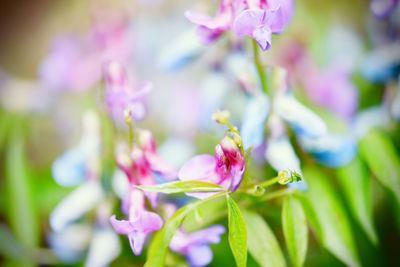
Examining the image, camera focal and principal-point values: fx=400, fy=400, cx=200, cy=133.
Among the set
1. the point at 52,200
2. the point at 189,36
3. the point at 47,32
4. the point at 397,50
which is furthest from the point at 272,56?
the point at 47,32

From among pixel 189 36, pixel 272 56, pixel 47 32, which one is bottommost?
pixel 189 36

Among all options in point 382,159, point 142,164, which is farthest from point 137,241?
point 382,159

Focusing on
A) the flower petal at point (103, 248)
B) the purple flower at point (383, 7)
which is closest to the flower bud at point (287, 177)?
the flower petal at point (103, 248)

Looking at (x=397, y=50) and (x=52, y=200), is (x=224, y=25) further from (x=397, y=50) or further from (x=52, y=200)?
(x=52, y=200)

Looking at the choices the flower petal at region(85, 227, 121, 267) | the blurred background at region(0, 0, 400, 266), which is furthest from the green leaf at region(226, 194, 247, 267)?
the flower petal at region(85, 227, 121, 267)

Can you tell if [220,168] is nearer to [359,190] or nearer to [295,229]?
[295,229]

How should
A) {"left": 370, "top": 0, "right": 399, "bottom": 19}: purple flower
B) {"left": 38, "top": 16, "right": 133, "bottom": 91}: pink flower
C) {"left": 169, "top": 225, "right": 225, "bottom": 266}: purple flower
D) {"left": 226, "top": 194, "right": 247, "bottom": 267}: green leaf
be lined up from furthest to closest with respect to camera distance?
{"left": 38, "top": 16, "right": 133, "bottom": 91}: pink flower → {"left": 370, "top": 0, "right": 399, "bottom": 19}: purple flower → {"left": 169, "top": 225, "right": 225, "bottom": 266}: purple flower → {"left": 226, "top": 194, "right": 247, "bottom": 267}: green leaf

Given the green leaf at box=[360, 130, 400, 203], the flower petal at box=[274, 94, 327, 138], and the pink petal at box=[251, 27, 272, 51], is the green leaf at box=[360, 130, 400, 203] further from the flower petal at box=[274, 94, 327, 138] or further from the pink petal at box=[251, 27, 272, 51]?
the pink petal at box=[251, 27, 272, 51]
